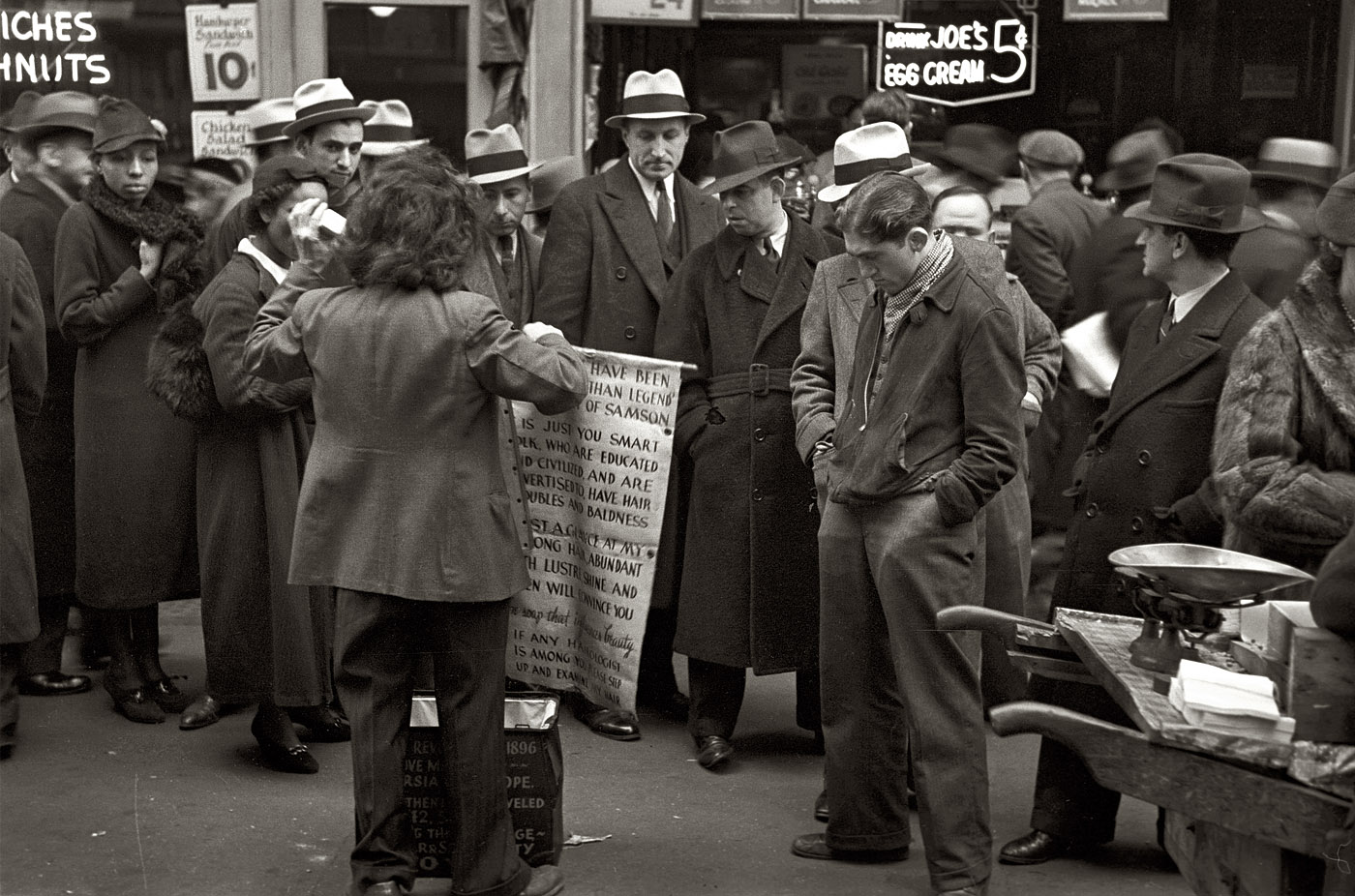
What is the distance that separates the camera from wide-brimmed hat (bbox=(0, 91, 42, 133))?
316 inches

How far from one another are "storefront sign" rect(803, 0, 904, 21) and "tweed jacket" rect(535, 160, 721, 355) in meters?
3.55

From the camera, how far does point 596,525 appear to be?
18.7 feet

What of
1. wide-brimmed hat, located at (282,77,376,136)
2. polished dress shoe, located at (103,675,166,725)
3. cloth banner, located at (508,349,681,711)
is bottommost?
polished dress shoe, located at (103,675,166,725)

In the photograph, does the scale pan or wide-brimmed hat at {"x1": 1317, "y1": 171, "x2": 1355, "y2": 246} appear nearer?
the scale pan

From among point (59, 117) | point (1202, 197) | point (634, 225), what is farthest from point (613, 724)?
point (59, 117)

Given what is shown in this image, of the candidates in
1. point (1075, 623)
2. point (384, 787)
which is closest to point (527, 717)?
point (384, 787)

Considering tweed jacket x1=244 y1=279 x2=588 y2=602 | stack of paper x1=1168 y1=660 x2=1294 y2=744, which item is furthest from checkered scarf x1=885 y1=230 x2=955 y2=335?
stack of paper x1=1168 y1=660 x2=1294 y2=744

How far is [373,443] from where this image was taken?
183 inches

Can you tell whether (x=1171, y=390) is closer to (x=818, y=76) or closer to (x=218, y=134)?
(x=818, y=76)

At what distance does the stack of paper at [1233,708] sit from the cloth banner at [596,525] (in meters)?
2.69

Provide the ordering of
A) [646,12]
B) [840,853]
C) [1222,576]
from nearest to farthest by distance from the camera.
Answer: [1222,576] → [840,853] → [646,12]

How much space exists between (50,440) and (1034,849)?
14.2ft

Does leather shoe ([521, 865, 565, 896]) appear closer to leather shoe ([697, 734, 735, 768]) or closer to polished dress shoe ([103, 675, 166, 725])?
leather shoe ([697, 734, 735, 768])

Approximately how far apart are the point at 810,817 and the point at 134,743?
257 centimetres
